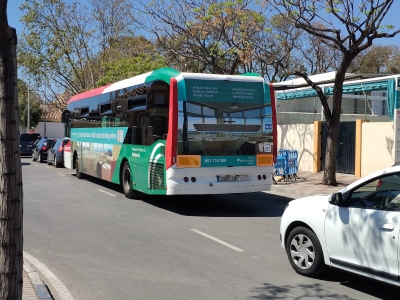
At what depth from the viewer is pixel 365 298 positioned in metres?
5.77

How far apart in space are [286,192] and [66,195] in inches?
263

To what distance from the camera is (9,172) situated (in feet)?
10.8

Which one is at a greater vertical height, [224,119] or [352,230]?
[224,119]

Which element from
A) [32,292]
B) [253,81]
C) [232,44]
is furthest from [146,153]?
[232,44]

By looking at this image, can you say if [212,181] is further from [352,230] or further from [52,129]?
[52,129]

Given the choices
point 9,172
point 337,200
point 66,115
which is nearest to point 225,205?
point 337,200

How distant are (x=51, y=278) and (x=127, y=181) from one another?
7.77 meters

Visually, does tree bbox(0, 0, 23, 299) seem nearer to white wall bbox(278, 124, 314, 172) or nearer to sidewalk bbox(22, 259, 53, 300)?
sidewalk bbox(22, 259, 53, 300)

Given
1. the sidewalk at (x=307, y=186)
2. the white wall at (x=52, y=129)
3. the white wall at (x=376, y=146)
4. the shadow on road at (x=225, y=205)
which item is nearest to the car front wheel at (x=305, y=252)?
the shadow on road at (x=225, y=205)

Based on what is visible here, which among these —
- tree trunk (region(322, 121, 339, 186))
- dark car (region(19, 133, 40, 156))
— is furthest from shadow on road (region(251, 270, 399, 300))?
dark car (region(19, 133, 40, 156))

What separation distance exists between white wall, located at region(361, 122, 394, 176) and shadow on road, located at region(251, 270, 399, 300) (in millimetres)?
11900

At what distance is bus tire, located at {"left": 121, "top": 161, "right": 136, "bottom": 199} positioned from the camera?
44.8 feet

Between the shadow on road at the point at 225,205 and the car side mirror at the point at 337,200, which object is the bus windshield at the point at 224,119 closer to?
the shadow on road at the point at 225,205

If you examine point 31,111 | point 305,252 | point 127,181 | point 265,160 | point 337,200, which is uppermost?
point 31,111
